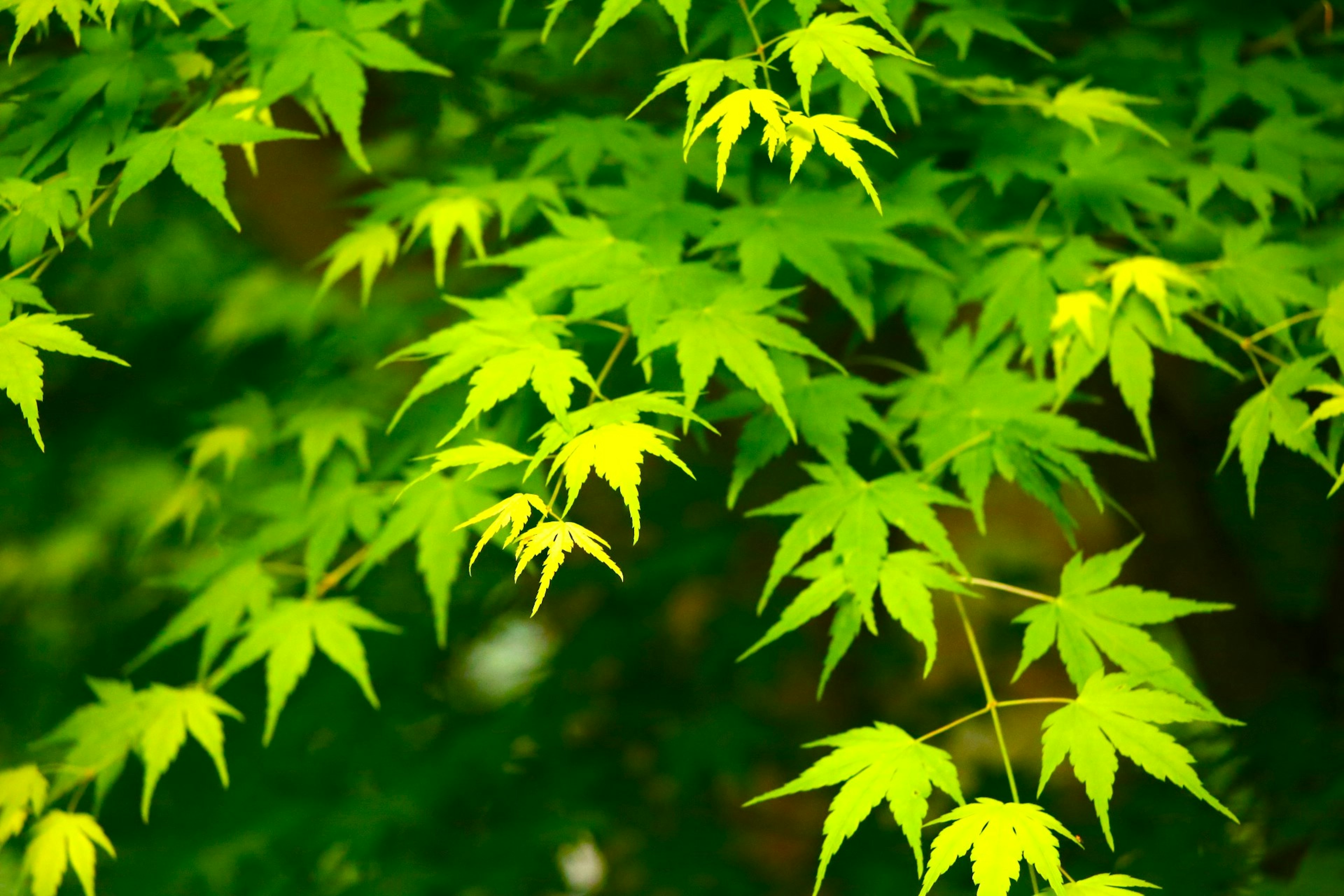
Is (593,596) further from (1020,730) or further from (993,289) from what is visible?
(1020,730)

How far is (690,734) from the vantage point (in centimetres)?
287

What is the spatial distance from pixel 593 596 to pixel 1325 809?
210 cm

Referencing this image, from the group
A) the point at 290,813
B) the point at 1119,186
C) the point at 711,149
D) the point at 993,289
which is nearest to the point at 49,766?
the point at 290,813

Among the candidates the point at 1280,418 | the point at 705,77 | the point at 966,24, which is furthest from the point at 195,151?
the point at 1280,418

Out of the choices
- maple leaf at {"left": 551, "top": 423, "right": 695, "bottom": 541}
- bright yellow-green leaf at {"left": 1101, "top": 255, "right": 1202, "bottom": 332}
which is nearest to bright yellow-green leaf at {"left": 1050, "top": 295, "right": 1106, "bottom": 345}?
bright yellow-green leaf at {"left": 1101, "top": 255, "right": 1202, "bottom": 332}

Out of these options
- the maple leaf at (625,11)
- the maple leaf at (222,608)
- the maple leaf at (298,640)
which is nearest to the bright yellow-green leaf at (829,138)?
the maple leaf at (625,11)

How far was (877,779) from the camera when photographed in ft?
4.24

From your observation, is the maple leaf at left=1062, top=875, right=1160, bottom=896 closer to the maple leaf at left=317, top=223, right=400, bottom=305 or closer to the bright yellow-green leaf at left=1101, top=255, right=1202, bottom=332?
the bright yellow-green leaf at left=1101, top=255, right=1202, bottom=332

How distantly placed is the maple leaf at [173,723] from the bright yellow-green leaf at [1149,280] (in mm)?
1638

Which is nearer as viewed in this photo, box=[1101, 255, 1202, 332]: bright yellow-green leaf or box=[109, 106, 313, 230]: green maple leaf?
box=[109, 106, 313, 230]: green maple leaf

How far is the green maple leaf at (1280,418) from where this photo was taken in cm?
149

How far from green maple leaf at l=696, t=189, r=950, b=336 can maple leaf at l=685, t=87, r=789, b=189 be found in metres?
0.36

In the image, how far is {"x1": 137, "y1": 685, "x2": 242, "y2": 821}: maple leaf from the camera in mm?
1721

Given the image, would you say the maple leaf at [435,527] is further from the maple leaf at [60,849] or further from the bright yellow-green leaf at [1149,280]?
the bright yellow-green leaf at [1149,280]
